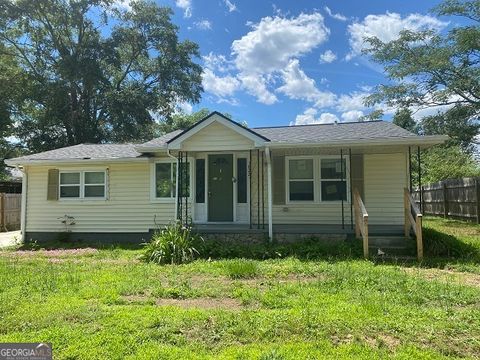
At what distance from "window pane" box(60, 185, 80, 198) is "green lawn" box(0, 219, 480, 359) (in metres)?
5.04

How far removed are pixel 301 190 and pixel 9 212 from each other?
14572mm

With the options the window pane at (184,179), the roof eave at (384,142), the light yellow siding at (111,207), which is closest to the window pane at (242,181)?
the window pane at (184,179)

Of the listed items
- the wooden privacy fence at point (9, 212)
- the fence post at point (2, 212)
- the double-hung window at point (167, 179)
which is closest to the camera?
the double-hung window at point (167, 179)

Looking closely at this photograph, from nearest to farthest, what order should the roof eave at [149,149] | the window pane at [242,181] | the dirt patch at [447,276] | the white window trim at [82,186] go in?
1. the dirt patch at [447,276]
2. the roof eave at [149,149]
3. the window pane at [242,181]
4. the white window trim at [82,186]

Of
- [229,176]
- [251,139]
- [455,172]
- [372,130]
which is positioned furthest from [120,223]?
[455,172]

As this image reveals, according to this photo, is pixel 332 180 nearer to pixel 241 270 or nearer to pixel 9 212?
pixel 241 270

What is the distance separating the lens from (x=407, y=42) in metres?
19.8

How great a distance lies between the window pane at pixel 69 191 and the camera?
13297mm

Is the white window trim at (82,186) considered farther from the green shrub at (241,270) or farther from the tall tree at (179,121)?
the tall tree at (179,121)

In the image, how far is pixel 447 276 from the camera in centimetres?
733

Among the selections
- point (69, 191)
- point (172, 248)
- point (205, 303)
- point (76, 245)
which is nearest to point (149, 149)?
point (172, 248)

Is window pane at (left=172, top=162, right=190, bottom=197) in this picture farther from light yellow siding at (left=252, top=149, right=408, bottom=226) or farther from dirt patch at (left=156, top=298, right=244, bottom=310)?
dirt patch at (left=156, top=298, right=244, bottom=310)

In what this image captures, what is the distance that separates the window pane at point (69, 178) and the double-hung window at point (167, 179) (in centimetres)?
284

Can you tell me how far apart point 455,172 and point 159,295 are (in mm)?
22485
